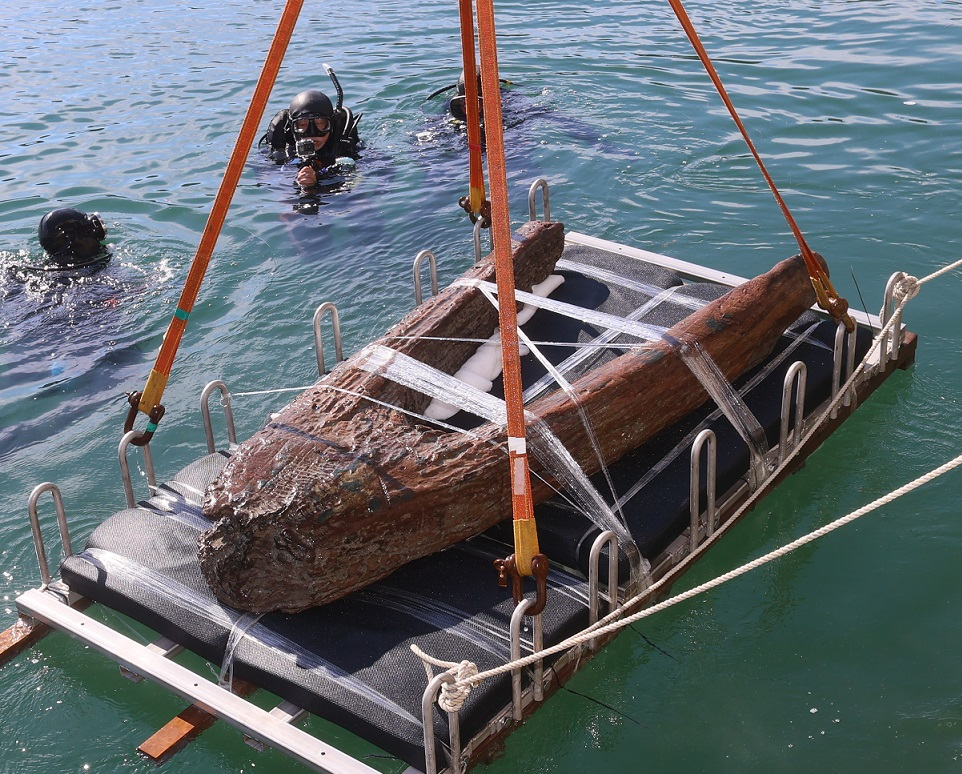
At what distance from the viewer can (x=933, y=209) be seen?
35.0 feet

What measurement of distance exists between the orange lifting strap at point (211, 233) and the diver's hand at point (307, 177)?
20.5 feet

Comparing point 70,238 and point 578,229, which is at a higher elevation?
point 70,238

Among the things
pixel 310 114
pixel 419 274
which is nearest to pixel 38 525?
pixel 419 274

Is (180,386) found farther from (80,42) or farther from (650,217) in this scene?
(80,42)

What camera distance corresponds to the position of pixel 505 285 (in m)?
4.25

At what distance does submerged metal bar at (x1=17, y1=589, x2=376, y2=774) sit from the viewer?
4496 millimetres

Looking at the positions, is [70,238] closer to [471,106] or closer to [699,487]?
[471,106]

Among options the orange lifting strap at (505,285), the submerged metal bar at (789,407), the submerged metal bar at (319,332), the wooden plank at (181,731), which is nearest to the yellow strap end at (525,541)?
the orange lifting strap at (505,285)

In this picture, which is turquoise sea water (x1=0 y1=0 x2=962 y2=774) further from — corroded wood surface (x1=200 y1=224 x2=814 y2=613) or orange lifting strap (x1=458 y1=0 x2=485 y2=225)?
orange lifting strap (x1=458 y1=0 x2=485 y2=225)

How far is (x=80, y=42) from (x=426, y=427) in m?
15.2

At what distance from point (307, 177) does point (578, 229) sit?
331cm

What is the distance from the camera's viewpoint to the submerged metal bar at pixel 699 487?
17.9ft

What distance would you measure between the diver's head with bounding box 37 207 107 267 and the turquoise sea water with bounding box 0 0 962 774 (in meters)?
0.26

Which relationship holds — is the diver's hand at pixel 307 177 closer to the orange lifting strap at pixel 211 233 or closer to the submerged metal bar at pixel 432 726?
the orange lifting strap at pixel 211 233
